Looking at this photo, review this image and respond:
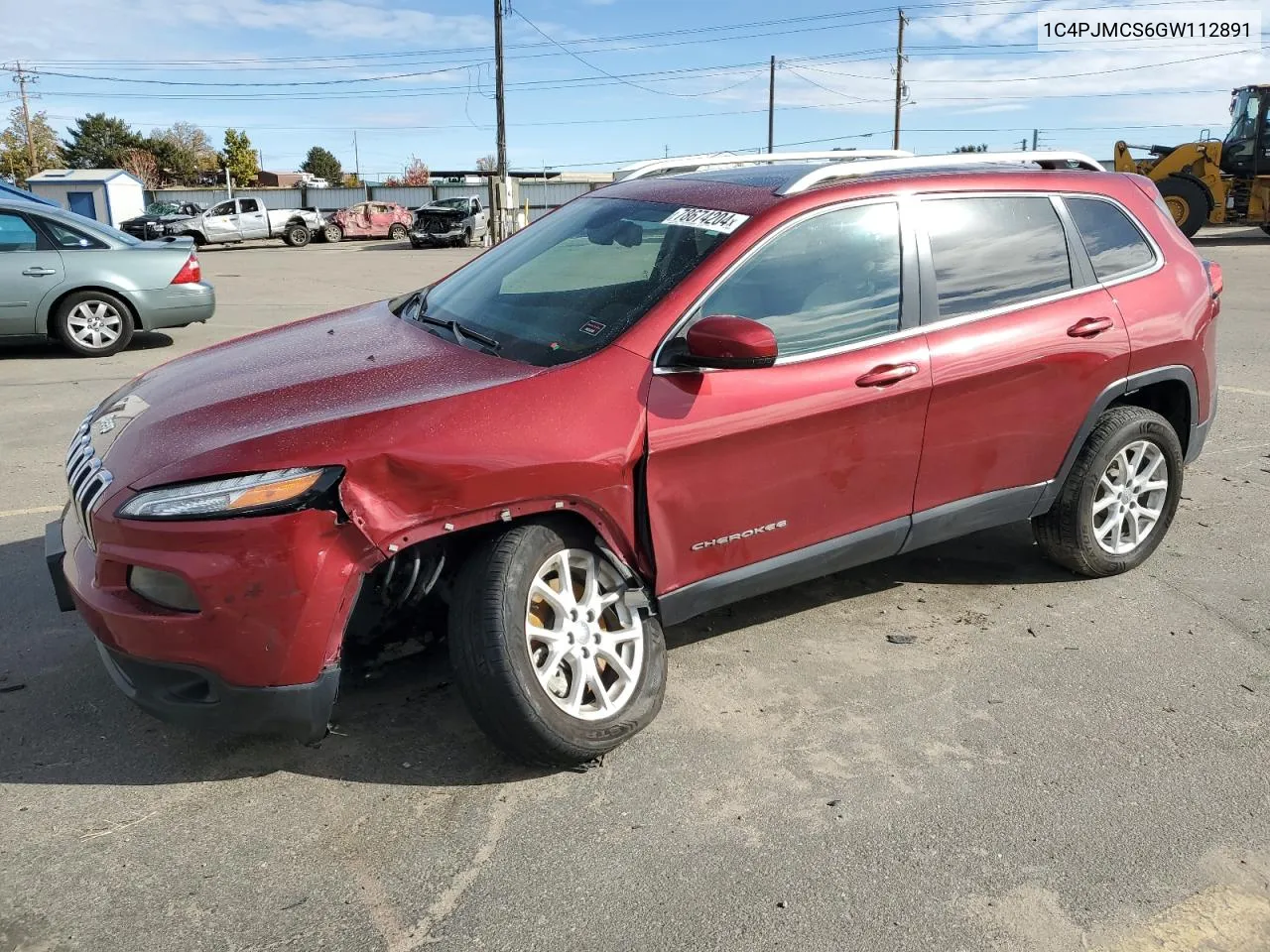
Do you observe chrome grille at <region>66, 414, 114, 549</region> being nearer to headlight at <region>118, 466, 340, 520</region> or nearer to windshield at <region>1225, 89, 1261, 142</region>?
headlight at <region>118, 466, 340, 520</region>

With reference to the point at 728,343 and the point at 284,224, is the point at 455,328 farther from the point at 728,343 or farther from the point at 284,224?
the point at 284,224

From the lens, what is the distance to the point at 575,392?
3.00 metres

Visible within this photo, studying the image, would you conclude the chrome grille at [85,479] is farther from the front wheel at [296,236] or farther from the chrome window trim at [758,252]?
the front wheel at [296,236]

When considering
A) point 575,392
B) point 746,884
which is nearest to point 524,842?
point 746,884

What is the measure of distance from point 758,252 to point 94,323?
876cm

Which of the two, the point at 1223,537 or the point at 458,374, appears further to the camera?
the point at 1223,537

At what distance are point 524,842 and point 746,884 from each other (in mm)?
604

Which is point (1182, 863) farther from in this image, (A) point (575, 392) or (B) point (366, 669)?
(B) point (366, 669)

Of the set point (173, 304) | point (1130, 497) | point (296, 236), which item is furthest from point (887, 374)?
point (296, 236)

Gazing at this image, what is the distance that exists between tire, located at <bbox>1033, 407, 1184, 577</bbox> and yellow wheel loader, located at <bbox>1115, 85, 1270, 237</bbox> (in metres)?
22.1

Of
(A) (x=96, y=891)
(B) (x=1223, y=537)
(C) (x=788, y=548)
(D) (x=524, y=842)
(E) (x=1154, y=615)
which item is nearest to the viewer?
(A) (x=96, y=891)

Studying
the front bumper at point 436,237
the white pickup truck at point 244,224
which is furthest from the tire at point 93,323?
the white pickup truck at point 244,224

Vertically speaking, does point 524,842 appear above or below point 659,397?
below

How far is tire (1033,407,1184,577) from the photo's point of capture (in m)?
4.25
